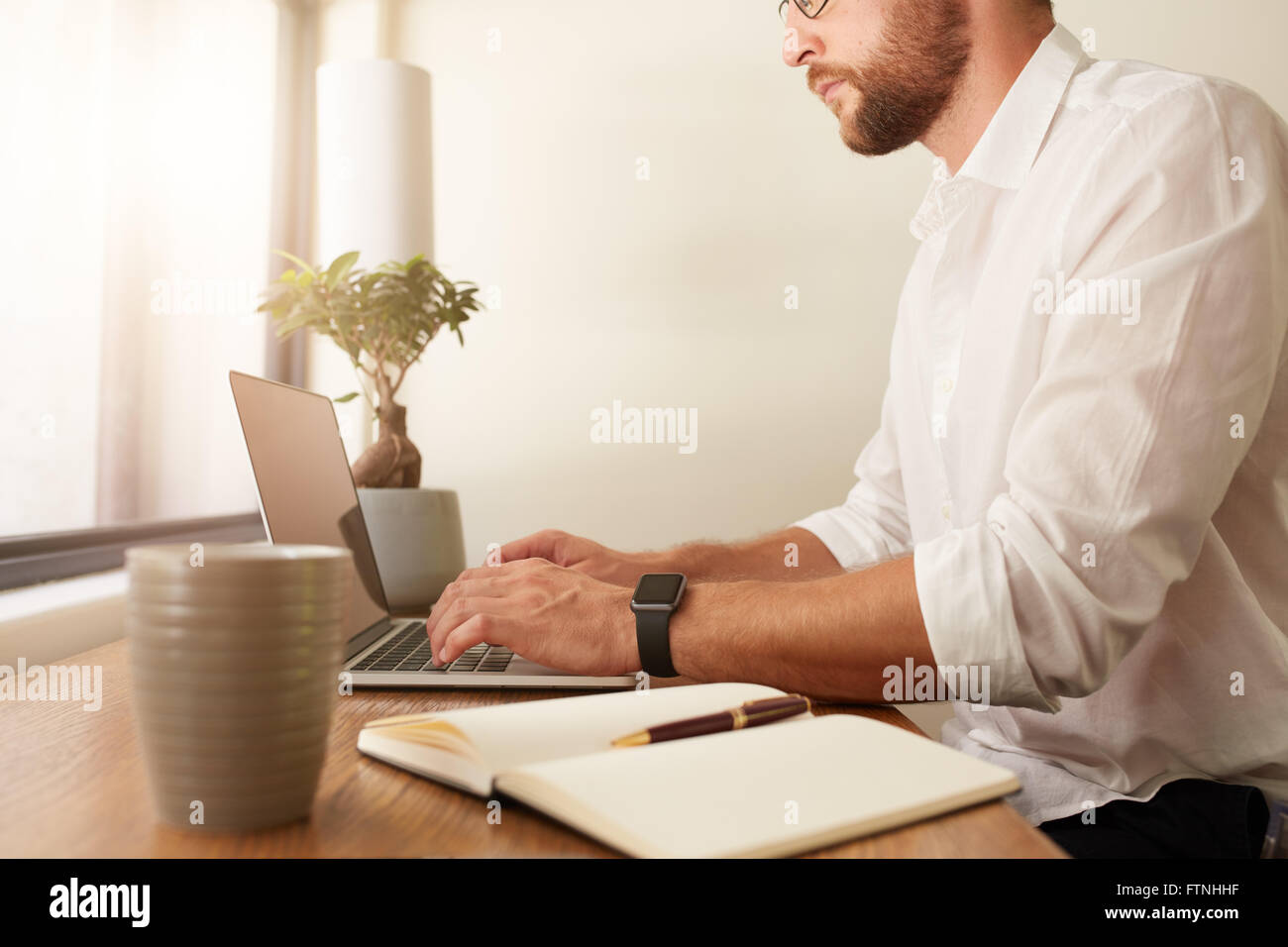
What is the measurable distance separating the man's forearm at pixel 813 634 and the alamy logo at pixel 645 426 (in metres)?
1.16

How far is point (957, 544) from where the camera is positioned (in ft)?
2.30

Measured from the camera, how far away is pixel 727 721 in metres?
0.54

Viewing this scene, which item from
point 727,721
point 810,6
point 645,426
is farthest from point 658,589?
point 645,426

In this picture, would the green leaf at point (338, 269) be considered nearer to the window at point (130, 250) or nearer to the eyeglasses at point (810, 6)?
the window at point (130, 250)

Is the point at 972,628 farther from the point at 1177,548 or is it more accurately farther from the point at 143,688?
the point at 143,688

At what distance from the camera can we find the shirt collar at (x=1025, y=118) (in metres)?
0.98

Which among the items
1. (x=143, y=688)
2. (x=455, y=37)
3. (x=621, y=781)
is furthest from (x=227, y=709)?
(x=455, y=37)

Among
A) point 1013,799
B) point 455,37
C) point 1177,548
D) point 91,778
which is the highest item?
point 455,37

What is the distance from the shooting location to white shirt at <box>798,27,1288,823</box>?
0.70m

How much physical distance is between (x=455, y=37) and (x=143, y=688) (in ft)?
6.20

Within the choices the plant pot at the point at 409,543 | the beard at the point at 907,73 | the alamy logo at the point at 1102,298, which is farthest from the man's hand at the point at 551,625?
the beard at the point at 907,73

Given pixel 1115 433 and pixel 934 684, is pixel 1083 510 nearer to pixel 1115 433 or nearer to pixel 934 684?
pixel 1115 433

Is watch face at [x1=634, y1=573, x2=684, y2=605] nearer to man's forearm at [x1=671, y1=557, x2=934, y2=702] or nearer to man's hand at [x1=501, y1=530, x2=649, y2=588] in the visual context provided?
man's forearm at [x1=671, y1=557, x2=934, y2=702]
